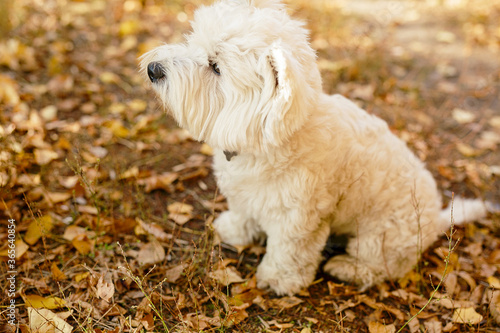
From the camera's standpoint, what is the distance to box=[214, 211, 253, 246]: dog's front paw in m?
3.31

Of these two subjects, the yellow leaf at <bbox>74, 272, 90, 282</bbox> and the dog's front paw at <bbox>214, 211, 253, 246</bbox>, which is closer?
the yellow leaf at <bbox>74, 272, 90, 282</bbox>

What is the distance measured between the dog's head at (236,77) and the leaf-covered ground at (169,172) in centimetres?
64

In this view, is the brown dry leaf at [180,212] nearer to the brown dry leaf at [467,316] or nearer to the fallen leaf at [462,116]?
the brown dry leaf at [467,316]

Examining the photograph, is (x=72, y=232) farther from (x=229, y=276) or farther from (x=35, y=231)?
(x=229, y=276)

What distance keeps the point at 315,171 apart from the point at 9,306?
2.02 m

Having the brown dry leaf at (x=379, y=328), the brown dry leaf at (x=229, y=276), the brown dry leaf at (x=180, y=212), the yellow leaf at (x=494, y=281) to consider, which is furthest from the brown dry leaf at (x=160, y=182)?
the yellow leaf at (x=494, y=281)

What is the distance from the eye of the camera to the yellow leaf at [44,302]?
2.52 m

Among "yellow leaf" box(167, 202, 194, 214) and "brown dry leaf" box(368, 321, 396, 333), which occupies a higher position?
"yellow leaf" box(167, 202, 194, 214)

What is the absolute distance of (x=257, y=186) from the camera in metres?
2.74

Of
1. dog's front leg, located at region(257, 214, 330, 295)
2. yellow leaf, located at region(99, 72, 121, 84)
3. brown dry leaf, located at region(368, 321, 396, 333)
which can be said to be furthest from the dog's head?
yellow leaf, located at region(99, 72, 121, 84)

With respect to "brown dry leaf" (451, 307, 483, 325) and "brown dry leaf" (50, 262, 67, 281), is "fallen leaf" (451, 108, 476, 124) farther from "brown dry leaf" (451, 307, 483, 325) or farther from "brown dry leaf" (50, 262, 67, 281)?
"brown dry leaf" (50, 262, 67, 281)

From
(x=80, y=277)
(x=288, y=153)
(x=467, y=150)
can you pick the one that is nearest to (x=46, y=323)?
(x=80, y=277)

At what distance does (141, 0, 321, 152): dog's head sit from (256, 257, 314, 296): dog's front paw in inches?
40.8

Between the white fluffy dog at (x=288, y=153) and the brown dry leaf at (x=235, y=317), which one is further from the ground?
the white fluffy dog at (x=288, y=153)
